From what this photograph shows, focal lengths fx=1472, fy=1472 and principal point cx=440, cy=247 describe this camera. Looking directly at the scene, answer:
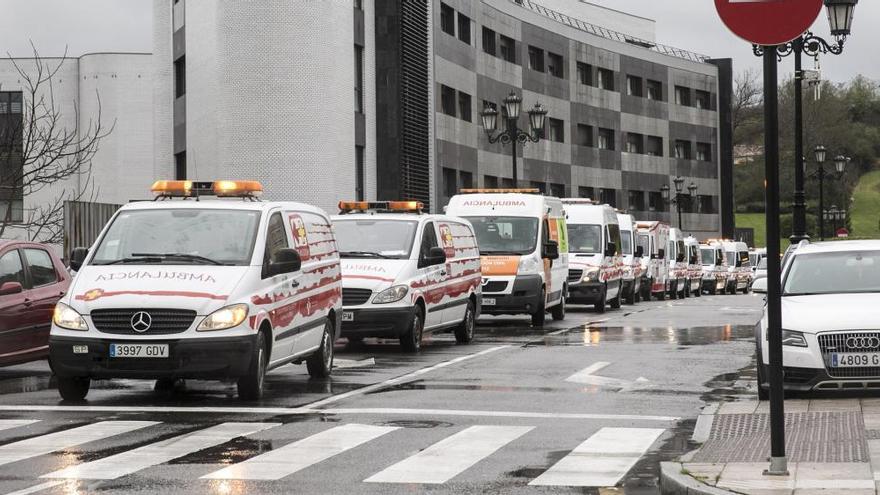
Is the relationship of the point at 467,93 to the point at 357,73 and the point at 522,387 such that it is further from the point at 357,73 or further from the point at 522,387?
the point at 522,387

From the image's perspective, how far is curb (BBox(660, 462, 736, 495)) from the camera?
7727mm

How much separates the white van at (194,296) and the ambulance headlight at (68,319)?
0.01 metres

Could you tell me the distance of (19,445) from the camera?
10.3 metres

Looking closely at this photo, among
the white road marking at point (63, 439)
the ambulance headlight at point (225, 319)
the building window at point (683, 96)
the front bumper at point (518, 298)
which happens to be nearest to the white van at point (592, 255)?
the front bumper at point (518, 298)

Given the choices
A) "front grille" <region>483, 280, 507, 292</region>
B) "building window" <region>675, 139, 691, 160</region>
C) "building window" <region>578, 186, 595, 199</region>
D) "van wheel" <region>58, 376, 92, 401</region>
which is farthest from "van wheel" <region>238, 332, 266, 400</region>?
"building window" <region>675, 139, 691, 160</region>

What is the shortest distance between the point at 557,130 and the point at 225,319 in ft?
215

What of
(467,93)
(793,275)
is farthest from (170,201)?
(467,93)

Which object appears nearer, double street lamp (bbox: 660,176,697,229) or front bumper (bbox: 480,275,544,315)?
front bumper (bbox: 480,275,544,315)

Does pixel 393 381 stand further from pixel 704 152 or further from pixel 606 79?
pixel 704 152

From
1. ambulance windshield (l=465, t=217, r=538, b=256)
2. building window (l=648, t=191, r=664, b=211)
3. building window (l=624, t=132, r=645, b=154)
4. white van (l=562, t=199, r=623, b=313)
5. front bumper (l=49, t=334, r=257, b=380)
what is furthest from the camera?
building window (l=648, t=191, r=664, b=211)

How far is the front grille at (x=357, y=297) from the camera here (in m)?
19.4

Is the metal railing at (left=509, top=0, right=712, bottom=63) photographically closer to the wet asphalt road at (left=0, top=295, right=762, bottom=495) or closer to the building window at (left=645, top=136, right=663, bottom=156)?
the building window at (left=645, top=136, right=663, bottom=156)

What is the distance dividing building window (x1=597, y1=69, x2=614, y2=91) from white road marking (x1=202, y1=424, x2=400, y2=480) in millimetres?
72561

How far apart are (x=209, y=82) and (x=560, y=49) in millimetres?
36164
